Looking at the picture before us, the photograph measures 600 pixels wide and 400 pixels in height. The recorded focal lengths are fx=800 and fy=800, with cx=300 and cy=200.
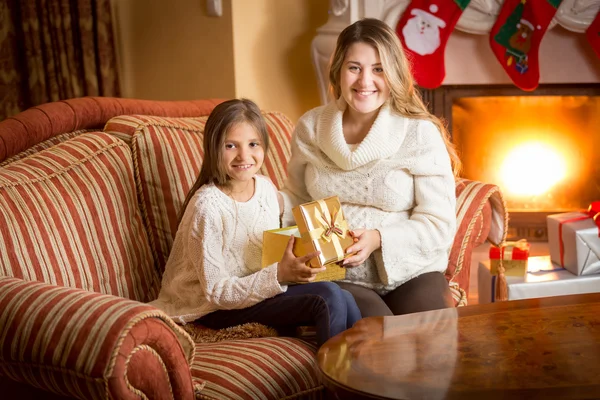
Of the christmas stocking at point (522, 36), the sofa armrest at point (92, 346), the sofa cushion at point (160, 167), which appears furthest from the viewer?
the christmas stocking at point (522, 36)

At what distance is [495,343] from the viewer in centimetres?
145

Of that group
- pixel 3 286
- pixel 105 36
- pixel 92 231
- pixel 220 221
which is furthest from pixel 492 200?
pixel 105 36

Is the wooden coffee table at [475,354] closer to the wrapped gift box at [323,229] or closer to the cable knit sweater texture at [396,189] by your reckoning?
the wrapped gift box at [323,229]

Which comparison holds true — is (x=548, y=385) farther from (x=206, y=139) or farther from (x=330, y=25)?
(x=330, y=25)

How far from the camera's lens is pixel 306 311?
1.76m

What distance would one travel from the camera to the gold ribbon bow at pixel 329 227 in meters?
1.75

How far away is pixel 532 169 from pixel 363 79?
1.84 metres

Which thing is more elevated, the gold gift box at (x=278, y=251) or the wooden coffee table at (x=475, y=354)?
the gold gift box at (x=278, y=251)

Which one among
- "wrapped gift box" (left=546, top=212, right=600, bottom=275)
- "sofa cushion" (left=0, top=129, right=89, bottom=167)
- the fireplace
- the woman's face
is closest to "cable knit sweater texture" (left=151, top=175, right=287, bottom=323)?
the woman's face

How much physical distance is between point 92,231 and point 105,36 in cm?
170

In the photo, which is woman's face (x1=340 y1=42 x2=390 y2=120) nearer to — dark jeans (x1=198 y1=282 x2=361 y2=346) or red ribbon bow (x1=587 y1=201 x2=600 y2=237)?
dark jeans (x1=198 y1=282 x2=361 y2=346)

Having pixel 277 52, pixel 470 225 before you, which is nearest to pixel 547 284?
pixel 470 225

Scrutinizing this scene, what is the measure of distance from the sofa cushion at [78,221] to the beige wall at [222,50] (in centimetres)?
122

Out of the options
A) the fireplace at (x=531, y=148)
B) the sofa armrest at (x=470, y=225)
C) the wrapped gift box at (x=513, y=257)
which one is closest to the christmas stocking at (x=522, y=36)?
the fireplace at (x=531, y=148)
